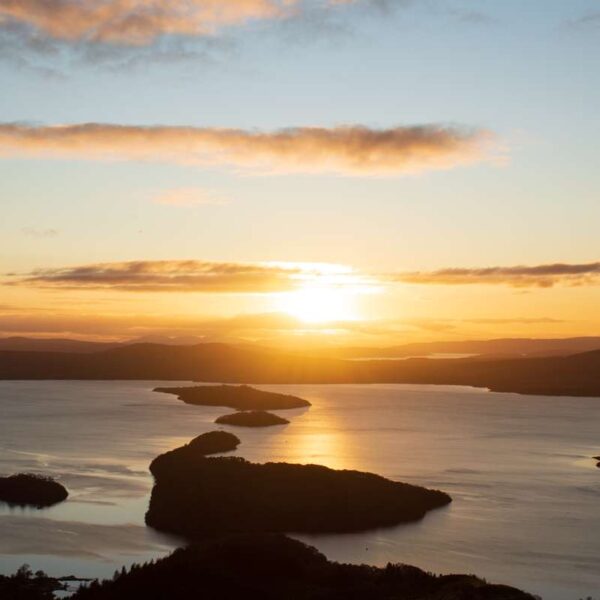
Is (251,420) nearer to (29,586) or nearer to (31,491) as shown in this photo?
(31,491)

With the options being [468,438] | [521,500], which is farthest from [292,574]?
[468,438]

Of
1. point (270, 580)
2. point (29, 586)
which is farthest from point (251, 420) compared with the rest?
point (270, 580)

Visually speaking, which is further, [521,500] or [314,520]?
[521,500]

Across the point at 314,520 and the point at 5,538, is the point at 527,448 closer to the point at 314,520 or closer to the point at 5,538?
the point at 314,520

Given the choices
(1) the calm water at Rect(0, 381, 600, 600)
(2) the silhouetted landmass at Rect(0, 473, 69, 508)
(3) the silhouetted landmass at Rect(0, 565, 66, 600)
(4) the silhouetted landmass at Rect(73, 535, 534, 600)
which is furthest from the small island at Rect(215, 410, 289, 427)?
(4) the silhouetted landmass at Rect(73, 535, 534, 600)

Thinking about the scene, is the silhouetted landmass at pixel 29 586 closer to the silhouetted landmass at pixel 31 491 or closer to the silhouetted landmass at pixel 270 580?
the silhouetted landmass at pixel 270 580

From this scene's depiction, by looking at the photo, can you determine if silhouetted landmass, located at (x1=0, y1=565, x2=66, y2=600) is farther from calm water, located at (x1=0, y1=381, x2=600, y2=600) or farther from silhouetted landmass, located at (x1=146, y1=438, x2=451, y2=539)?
silhouetted landmass, located at (x1=146, y1=438, x2=451, y2=539)
